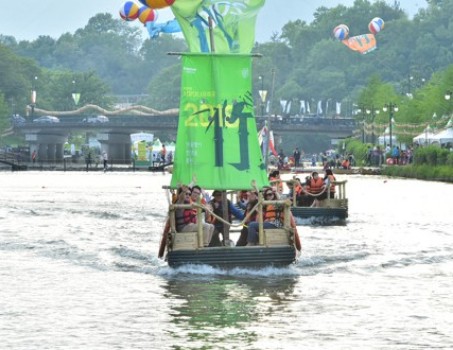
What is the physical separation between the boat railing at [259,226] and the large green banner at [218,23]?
153 inches

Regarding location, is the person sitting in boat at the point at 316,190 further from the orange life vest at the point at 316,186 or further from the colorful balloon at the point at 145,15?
the colorful balloon at the point at 145,15

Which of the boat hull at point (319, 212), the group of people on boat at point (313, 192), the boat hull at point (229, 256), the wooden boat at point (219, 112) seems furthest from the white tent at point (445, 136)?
the boat hull at point (229, 256)

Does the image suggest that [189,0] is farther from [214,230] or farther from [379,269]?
[379,269]

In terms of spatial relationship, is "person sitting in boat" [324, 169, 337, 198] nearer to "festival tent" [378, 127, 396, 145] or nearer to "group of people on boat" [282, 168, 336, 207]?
"group of people on boat" [282, 168, 336, 207]

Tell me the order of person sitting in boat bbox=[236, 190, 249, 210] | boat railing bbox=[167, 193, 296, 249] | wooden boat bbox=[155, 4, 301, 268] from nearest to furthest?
1. boat railing bbox=[167, 193, 296, 249]
2. wooden boat bbox=[155, 4, 301, 268]
3. person sitting in boat bbox=[236, 190, 249, 210]

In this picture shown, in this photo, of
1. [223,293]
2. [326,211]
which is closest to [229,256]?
[223,293]

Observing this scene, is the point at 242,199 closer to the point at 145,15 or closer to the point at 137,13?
the point at 145,15

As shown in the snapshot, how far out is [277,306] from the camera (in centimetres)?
2872

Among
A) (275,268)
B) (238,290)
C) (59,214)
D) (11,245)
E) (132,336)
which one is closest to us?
(132,336)

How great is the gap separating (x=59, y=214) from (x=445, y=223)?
1540 cm

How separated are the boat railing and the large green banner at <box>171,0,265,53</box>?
12.7ft

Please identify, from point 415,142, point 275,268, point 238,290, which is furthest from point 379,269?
point 415,142

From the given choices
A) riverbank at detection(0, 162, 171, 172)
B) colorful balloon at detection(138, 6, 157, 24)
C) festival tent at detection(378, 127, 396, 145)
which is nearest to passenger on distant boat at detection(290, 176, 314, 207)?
colorful balloon at detection(138, 6, 157, 24)

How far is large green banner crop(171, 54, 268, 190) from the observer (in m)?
35.6
